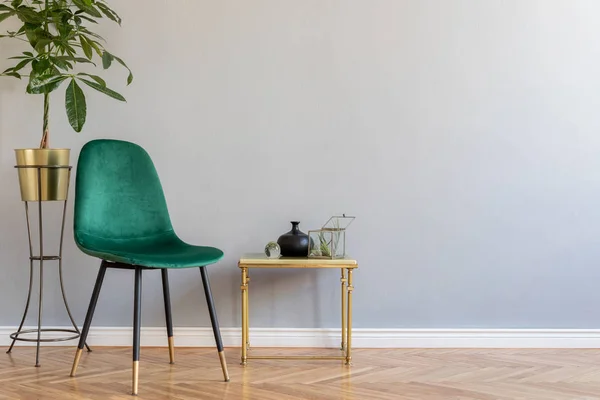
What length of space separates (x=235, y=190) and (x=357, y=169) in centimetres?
61

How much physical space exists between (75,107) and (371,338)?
177 centimetres

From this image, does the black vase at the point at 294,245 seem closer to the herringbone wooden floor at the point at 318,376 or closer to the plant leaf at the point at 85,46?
the herringbone wooden floor at the point at 318,376

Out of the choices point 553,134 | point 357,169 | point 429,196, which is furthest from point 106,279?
point 553,134

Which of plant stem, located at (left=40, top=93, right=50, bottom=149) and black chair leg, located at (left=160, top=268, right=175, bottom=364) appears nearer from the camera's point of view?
black chair leg, located at (left=160, top=268, right=175, bottom=364)

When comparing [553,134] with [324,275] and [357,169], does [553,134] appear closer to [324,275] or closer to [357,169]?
[357,169]

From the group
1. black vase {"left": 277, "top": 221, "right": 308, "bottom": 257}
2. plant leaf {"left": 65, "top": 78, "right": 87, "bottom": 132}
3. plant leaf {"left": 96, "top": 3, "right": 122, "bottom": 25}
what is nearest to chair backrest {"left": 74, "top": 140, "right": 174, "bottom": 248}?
plant leaf {"left": 65, "top": 78, "right": 87, "bottom": 132}

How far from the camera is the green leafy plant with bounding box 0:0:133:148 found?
334cm

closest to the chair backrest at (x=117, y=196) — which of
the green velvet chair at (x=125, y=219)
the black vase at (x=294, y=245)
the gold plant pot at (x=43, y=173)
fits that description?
the green velvet chair at (x=125, y=219)

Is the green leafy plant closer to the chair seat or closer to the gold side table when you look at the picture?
the chair seat

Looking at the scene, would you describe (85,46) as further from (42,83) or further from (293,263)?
(293,263)

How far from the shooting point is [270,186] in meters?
3.83

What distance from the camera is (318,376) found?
3203 mm

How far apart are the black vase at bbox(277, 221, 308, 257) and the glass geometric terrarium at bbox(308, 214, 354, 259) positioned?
0.02 m

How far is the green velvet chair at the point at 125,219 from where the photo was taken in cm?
308
